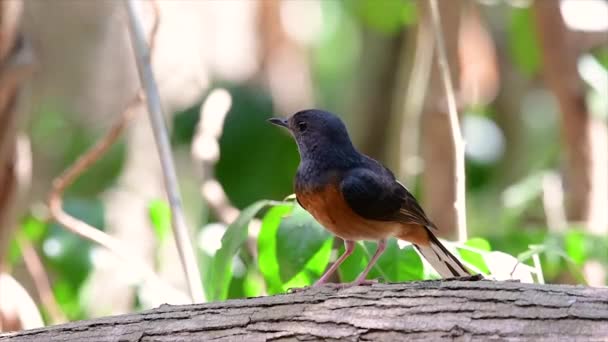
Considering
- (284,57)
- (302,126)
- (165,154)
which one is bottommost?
(165,154)

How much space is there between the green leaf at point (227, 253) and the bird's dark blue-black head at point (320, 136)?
392 millimetres

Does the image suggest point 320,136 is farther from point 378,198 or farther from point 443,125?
point 443,125

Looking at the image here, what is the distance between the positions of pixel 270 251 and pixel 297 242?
0.40 feet

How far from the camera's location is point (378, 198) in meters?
3.28

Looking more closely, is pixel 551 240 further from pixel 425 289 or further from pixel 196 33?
pixel 196 33

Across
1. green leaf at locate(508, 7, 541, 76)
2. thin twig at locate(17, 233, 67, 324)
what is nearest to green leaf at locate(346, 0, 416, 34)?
green leaf at locate(508, 7, 541, 76)

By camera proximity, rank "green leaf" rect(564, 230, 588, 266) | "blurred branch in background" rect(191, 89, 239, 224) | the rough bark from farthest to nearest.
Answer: "blurred branch in background" rect(191, 89, 239, 224), "green leaf" rect(564, 230, 588, 266), the rough bark

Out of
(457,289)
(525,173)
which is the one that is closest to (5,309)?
(457,289)

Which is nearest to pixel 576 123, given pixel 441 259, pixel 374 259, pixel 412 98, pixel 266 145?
pixel 412 98

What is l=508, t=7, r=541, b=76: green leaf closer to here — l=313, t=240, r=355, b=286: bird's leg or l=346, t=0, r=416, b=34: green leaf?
l=346, t=0, r=416, b=34: green leaf

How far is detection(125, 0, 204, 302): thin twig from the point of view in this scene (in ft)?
11.3

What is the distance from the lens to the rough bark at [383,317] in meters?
2.33

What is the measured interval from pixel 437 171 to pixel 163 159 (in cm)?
277

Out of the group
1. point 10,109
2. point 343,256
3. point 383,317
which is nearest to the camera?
point 383,317
